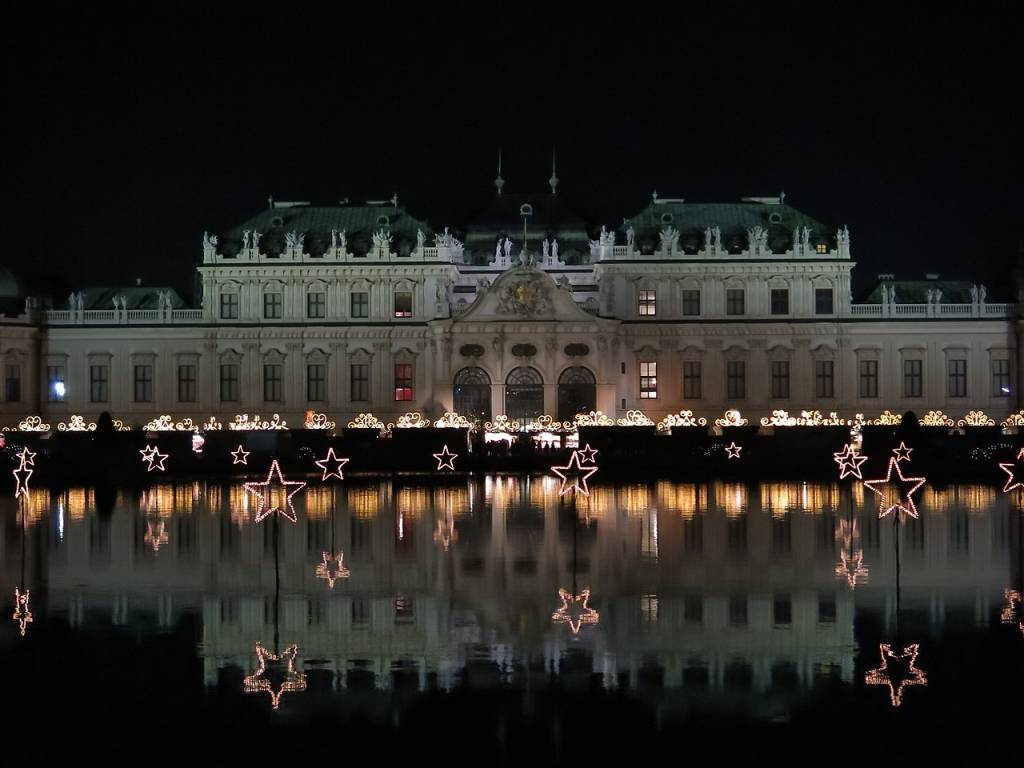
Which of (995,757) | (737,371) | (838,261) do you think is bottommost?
(995,757)

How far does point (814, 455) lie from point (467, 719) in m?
41.0

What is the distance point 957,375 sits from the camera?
74.8 m

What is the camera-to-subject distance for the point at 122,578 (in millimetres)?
21766

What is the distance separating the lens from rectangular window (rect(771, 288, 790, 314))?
74.4 m

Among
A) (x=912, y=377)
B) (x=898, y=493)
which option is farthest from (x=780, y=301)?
(x=898, y=493)

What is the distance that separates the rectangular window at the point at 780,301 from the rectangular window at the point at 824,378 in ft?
10.9

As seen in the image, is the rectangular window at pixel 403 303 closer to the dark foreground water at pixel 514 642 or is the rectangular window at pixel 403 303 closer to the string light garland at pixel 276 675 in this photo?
the dark foreground water at pixel 514 642

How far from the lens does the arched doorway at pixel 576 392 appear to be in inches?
2847

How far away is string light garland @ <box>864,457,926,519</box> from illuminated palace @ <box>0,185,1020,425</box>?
1124 inches

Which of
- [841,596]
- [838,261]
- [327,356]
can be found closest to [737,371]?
[838,261]

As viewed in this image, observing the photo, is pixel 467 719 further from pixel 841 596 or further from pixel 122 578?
pixel 122 578

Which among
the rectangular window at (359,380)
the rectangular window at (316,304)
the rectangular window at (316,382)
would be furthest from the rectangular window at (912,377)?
the rectangular window at (316,304)

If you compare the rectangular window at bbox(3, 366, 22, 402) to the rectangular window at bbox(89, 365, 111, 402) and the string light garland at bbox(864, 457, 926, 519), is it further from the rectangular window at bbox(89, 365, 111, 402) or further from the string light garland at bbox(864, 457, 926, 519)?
the string light garland at bbox(864, 457, 926, 519)

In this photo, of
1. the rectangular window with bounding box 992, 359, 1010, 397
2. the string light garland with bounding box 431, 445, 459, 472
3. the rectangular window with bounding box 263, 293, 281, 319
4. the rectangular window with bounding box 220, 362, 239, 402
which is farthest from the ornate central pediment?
the rectangular window with bounding box 992, 359, 1010, 397
